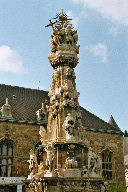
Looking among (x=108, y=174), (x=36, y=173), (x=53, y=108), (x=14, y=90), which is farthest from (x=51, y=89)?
(x=108, y=174)

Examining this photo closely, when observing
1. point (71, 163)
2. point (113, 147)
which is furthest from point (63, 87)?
point (113, 147)

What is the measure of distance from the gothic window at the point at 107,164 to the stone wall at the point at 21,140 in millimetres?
5871

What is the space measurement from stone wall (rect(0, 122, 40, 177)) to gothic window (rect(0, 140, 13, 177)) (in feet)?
0.91

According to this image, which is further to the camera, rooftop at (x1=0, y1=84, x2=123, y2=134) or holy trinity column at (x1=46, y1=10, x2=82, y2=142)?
rooftop at (x1=0, y1=84, x2=123, y2=134)

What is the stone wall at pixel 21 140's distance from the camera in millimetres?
19688

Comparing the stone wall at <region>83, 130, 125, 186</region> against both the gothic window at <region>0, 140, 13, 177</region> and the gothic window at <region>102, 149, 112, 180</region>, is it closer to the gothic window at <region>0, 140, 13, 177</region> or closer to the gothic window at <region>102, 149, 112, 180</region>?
the gothic window at <region>102, 149, 112, 180</region>

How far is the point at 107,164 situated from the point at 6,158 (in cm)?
820

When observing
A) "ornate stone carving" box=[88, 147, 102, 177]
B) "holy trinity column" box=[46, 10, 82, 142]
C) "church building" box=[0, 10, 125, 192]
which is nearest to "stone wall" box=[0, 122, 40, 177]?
"church building" box=[0, 10, 125, 192]

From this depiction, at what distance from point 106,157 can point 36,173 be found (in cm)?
981

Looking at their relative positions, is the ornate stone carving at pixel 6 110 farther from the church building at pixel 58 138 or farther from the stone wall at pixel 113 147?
the stone wall at pixel 113 147

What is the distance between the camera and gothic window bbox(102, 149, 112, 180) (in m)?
22.6

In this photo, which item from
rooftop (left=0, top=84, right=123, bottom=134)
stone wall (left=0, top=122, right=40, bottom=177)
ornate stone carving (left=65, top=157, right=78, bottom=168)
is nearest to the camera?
ornate stone carving (left=65, top=157, right=78, bottom=168)

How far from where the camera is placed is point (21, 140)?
66.6 ft

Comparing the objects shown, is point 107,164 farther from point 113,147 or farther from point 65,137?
point 65,137
